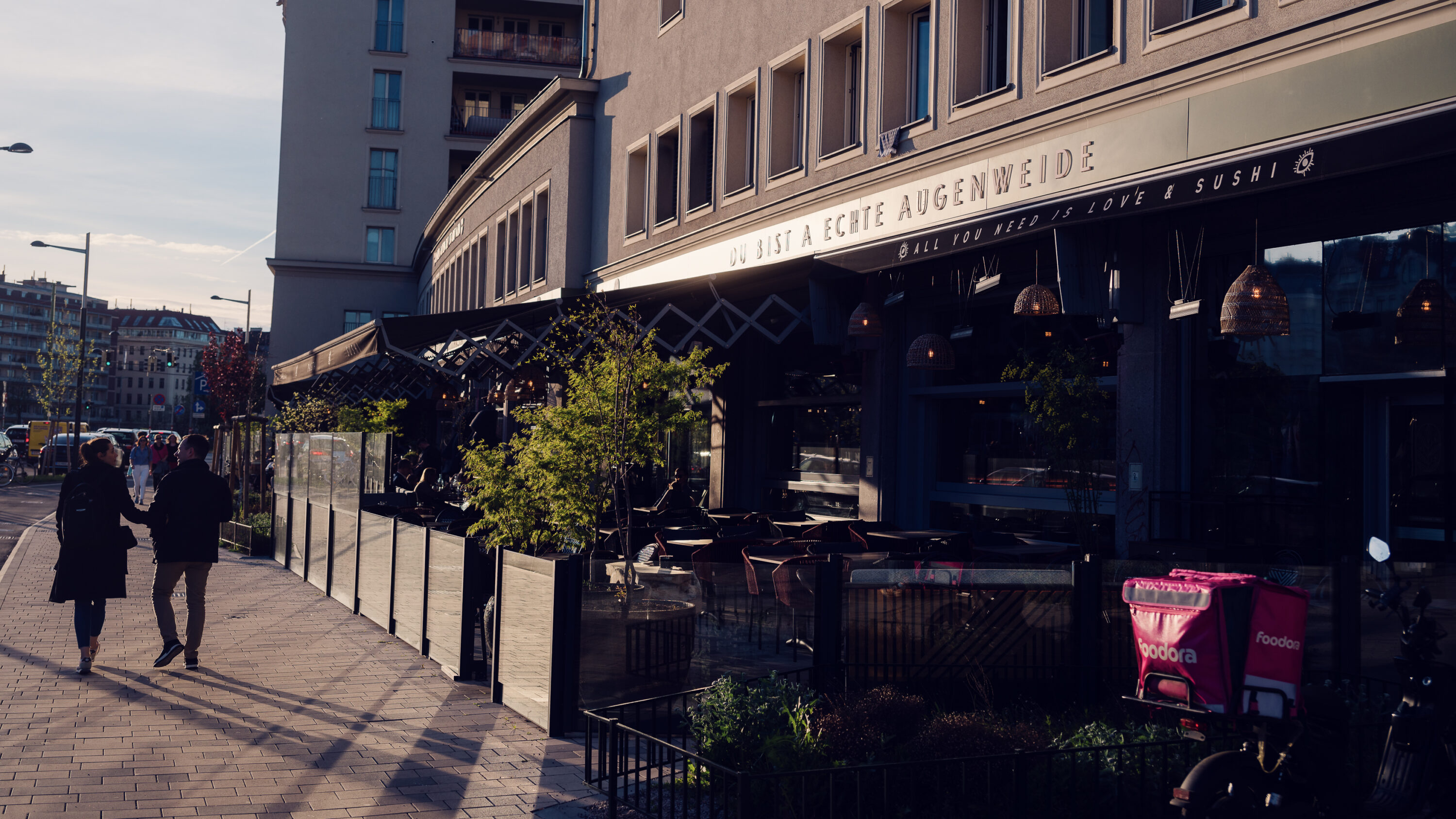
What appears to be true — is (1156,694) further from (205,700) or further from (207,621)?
(207,621)

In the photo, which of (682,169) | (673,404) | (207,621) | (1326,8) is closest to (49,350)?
(682,169)

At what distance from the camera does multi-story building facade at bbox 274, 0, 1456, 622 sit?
9.44m

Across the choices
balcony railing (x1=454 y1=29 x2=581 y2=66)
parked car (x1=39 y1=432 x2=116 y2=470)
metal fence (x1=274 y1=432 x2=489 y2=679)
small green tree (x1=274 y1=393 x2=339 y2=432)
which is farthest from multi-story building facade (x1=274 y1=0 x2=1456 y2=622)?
parked car (x1=39 y1=432 x2=116 y2=470)

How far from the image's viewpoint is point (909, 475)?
48.4 ft

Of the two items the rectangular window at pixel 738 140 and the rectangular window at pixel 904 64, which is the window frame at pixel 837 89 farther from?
the rectangular window at pixel 738 140

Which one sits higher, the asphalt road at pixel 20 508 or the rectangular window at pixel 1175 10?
the rectangular window at pixel 1175 10

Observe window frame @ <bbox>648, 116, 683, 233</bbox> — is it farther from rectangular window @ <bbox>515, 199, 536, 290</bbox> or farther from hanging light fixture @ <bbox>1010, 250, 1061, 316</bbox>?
hanging light fixture @ <bbox>1010, 250, 1061, 316</bbox>

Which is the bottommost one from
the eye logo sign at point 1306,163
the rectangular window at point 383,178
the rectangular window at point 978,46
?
the eye logo sign at point 1306,163

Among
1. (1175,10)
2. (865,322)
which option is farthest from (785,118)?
(1175,10)

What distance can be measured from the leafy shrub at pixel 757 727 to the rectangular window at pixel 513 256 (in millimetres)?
23691

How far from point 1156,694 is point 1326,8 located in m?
6.81

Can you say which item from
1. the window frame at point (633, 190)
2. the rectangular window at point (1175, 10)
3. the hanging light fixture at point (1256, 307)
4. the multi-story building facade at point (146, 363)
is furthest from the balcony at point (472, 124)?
the multi-story building facade at point (146, 363)

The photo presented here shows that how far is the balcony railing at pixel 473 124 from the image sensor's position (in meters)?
50.2

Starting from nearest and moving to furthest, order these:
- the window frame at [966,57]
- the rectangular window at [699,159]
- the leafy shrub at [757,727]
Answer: the leafy shrub at [757,727]
the window frame at [966,57]
the rectangular window at [699,159]
